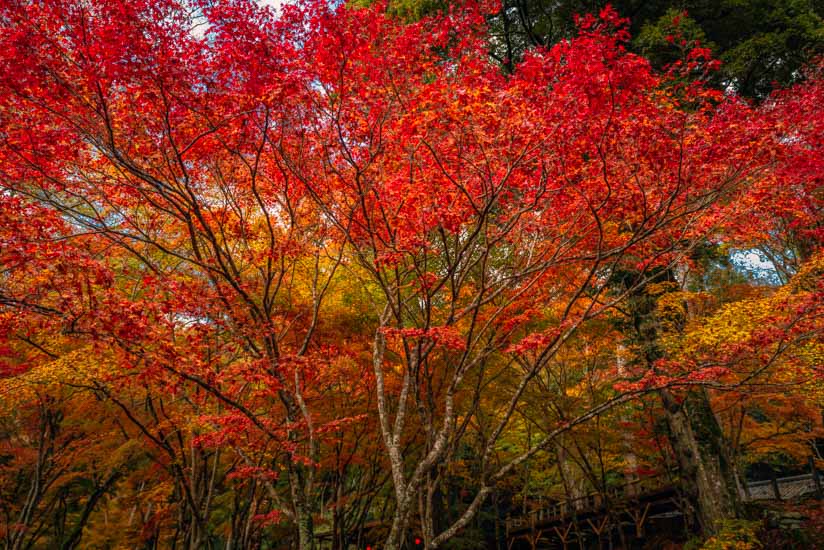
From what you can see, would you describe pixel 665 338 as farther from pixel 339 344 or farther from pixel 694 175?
pixel 339 344

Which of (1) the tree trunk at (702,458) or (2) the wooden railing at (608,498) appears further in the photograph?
(2) the wooden railing at (608,498)

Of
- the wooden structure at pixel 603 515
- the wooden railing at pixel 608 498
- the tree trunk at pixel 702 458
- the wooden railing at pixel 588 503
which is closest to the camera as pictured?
the tree trunk at pixel 702 458

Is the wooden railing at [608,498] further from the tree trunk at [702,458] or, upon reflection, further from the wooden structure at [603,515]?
the tree trunk at [702,458]

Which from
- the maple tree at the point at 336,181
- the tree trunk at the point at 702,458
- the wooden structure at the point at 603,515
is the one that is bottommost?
the wooden structure at the point at 603,515

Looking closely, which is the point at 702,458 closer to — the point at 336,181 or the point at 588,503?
the point at 588,503

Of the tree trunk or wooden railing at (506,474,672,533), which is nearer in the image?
the tree trunk

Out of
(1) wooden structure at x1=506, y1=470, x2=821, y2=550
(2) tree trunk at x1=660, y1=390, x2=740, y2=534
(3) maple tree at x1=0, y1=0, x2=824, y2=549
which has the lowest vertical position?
(1) wooden structure at x1=506, y1=470, x2=821, y2=550

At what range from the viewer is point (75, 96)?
591cm

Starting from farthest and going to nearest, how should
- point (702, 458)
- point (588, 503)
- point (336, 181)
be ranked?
point (588, 503) < point (702, 458) < point (336, 181)

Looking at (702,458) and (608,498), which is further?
(608,498)

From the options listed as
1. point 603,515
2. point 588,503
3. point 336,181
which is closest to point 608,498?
point 603,515

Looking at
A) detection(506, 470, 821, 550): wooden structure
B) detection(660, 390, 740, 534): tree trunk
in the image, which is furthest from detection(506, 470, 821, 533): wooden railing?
→ detection(660, 390, 740, 534): tree trunk

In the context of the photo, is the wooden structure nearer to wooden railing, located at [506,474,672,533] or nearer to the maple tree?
wooden railing, located at [506,474,672,533]

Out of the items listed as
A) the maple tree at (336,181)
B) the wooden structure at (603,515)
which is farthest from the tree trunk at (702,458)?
the wooden structure at (603,515)
